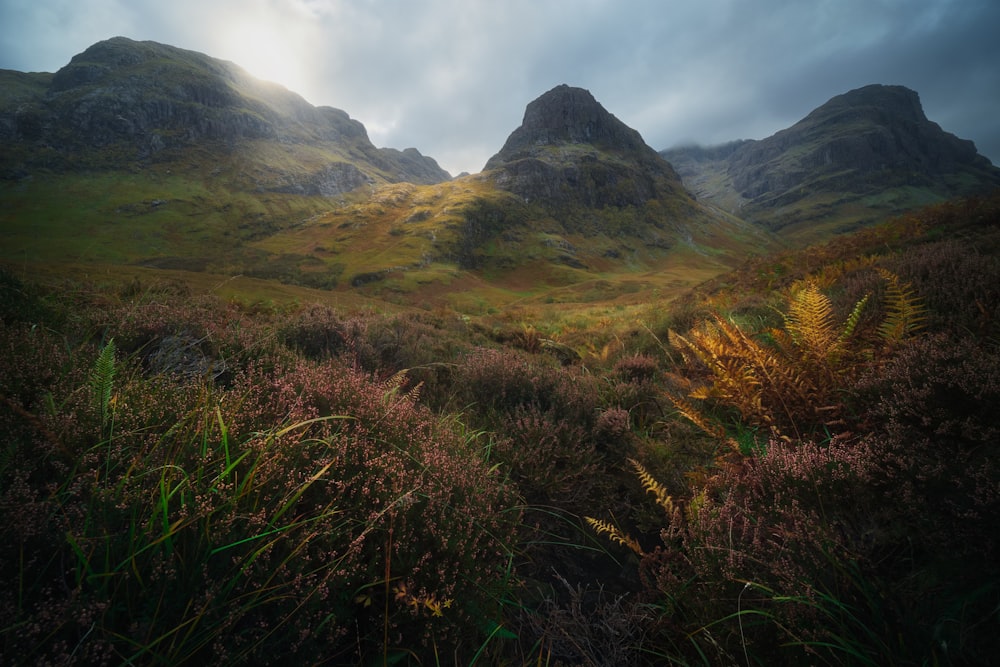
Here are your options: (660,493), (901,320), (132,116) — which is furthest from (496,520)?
(132,116)

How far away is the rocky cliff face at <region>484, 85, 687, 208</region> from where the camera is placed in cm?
9969

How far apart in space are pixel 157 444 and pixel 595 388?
3.76 m

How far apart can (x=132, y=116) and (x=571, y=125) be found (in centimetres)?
14299

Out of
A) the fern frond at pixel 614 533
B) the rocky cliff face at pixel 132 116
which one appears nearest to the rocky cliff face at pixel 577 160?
the rocky cliff face at pixel 132 116

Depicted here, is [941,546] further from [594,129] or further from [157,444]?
[594,129]

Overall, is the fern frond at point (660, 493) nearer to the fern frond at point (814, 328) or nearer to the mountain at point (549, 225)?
the fern frond at point (814, 328)

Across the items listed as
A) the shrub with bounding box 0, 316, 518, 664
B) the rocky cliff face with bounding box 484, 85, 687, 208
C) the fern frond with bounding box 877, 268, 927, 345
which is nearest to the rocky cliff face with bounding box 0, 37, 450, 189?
the rocky cliff face with bounding box 484, 85, 687, 208

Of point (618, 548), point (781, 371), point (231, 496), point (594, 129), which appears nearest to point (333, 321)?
point (231, 496)

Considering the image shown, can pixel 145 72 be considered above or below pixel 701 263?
above

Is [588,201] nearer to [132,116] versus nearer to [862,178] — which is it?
[132,116]

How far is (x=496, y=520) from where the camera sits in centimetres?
214

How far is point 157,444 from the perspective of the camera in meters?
1.65

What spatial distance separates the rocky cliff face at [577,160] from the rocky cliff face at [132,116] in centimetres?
6509

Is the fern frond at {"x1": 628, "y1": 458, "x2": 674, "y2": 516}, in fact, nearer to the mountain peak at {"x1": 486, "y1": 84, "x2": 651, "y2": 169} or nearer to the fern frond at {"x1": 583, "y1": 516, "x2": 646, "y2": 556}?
the fern frond at {"x1": 583, "y1": 516, "x2": 646, "y2": 556}
